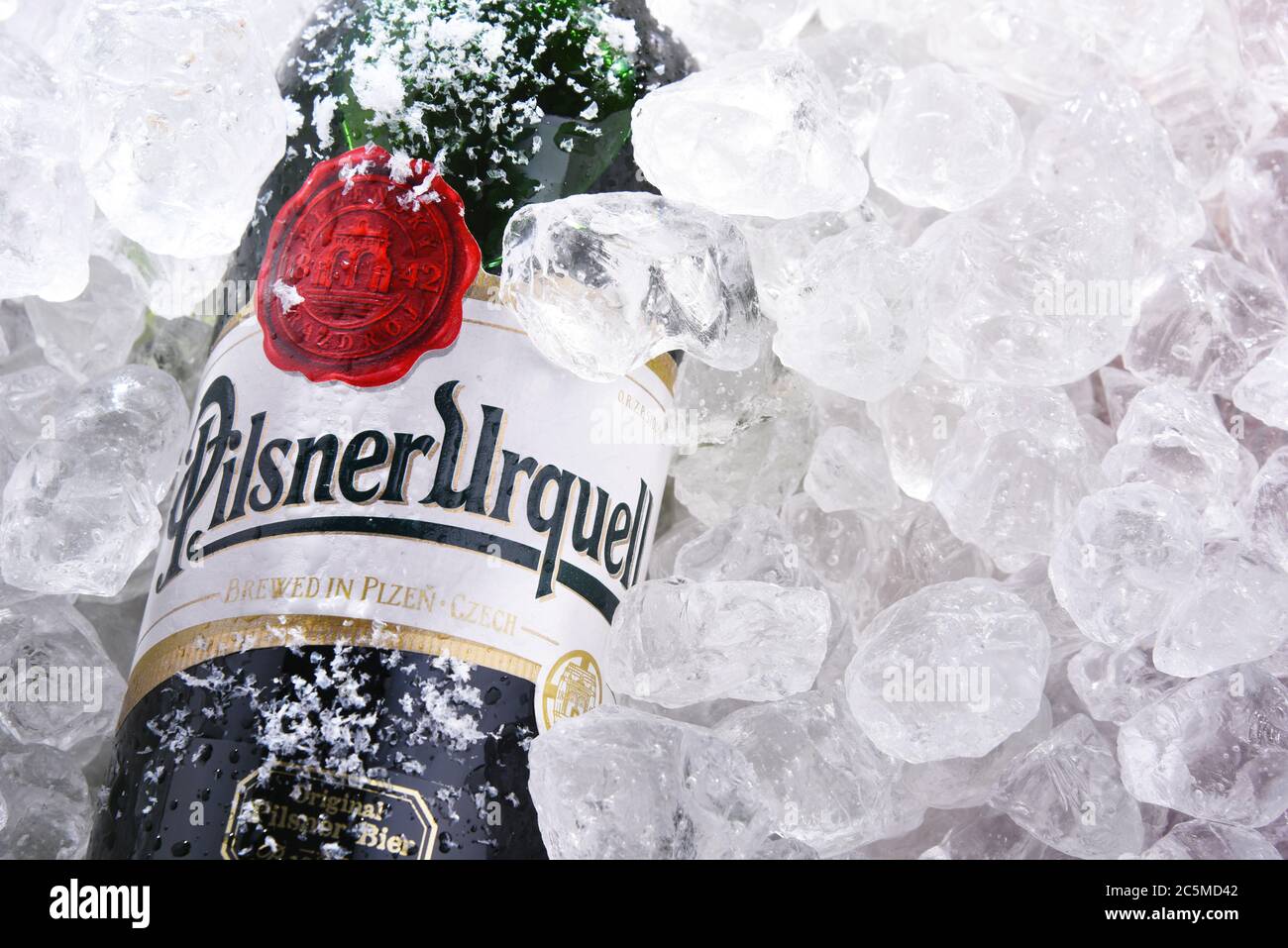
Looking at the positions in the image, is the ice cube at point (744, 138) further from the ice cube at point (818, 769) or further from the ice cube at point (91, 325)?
the ice cube at point (91, 325)

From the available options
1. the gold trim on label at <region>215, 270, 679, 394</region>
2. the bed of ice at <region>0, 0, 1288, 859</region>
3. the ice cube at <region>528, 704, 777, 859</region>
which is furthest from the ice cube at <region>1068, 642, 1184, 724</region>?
the gold trim on label at <region>215, 270, 679, 394</region>

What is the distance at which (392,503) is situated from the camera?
0.91 m

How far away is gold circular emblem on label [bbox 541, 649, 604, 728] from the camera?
3.06ft

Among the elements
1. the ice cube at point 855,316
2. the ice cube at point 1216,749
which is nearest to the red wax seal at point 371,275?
the ice cube at point 855,316

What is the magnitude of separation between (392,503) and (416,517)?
21 millimetres

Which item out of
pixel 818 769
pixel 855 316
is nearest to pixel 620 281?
pixel 855 316

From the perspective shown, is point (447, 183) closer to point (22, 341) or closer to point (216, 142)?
point (216, 142)

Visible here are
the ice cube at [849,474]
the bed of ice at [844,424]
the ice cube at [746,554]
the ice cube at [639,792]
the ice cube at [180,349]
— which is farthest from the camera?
the ice cube at [180,349]

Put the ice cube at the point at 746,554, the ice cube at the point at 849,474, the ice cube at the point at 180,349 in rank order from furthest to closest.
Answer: the ice cube at the point at 180,349 → the ice cube at the point at 849,474 → the ice cube at the point at 746,554

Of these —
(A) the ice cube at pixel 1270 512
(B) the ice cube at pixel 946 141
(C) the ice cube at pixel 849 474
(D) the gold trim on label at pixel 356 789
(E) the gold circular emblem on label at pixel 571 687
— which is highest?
(B) the ice cube at pixel 946 141

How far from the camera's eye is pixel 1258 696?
0.97 metres

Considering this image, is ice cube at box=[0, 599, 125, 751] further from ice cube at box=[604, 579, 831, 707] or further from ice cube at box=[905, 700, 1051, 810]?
ice cube at box=[905, 700, 1051, 810]

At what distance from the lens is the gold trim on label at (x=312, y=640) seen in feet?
2.89
